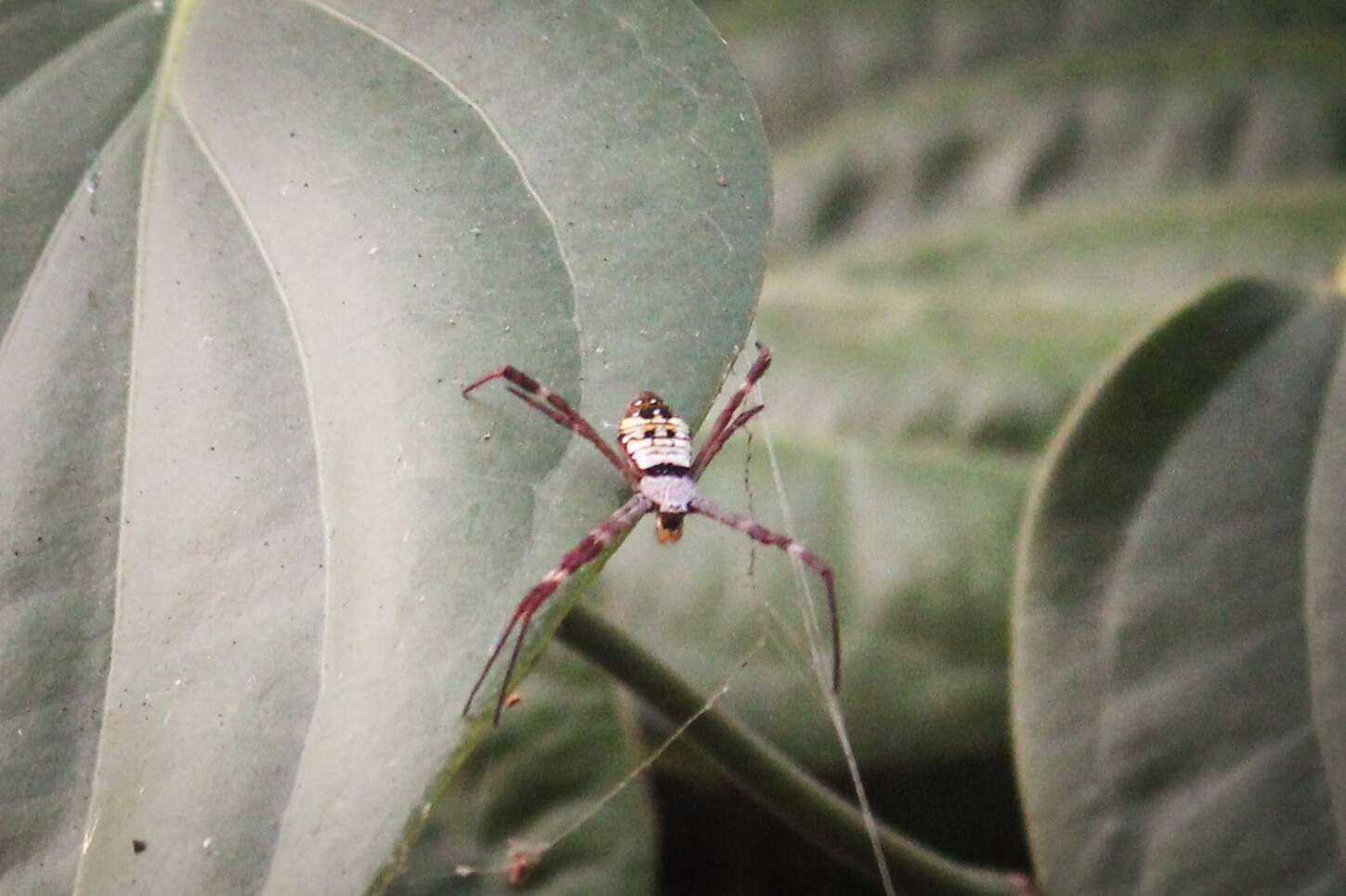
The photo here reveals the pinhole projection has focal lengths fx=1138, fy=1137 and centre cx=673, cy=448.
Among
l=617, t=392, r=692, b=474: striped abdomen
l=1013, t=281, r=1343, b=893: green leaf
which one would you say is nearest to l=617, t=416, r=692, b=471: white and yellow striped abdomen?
l=617, t=392, r=692, b=474: striped abdomen

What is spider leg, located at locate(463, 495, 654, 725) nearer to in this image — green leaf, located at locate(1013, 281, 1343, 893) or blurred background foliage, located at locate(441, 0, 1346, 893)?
green leaf, located at locate(1013, 281, 1343, 893)

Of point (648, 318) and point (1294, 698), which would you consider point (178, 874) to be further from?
point (1294, 698)

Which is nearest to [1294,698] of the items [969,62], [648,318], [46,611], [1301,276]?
[648,318]

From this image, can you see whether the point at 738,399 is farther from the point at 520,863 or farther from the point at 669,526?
the point at 520,863

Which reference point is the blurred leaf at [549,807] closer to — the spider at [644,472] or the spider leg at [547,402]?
the spider at [644,472]

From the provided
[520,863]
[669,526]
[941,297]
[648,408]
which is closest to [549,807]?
[520,863]

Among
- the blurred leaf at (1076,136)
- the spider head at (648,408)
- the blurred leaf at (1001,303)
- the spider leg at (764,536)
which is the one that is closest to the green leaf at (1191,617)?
the spider leg at (764,536)
